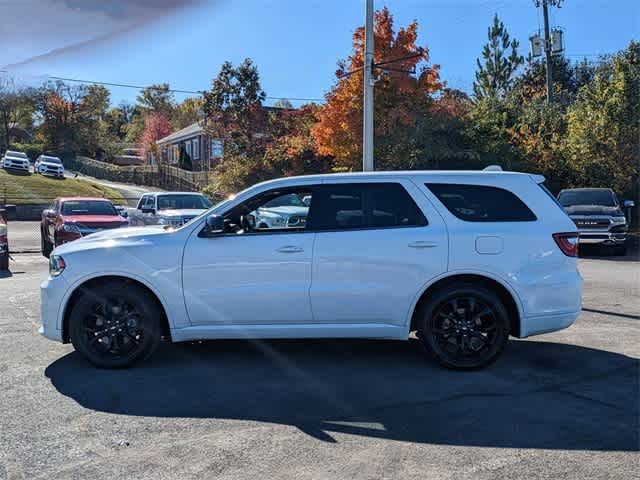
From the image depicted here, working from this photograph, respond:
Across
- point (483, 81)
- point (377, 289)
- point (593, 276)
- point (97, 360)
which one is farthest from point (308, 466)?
point (483, 81)

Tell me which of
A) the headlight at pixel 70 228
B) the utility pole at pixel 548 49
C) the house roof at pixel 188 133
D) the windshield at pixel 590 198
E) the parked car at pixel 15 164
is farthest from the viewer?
the house roof at pixel 188 133

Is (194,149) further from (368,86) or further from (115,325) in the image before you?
(115,325)

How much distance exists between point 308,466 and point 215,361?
2573 millimetres

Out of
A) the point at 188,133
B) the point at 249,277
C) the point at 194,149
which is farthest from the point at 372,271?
the point at 194,149

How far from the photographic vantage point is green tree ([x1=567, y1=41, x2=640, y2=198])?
72.0ft

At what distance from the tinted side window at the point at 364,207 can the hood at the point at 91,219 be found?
10.4 metres

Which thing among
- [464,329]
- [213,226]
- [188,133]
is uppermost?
[188,133]

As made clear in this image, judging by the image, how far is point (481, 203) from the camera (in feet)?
19.7

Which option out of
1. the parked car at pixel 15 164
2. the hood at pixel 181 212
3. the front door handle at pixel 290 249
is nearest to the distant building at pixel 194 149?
the parked car at pixel 15 164

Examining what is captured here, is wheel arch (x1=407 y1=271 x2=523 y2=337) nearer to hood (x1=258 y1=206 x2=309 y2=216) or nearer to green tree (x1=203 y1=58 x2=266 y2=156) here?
hood (x1=258 y1=206 x2=309 y2=216)

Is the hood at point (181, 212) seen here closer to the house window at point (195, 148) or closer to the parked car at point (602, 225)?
the parked car at point (602, 225)

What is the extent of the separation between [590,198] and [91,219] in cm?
1391

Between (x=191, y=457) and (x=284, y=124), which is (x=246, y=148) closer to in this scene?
(x=284, y=124)

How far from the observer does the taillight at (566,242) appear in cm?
588
